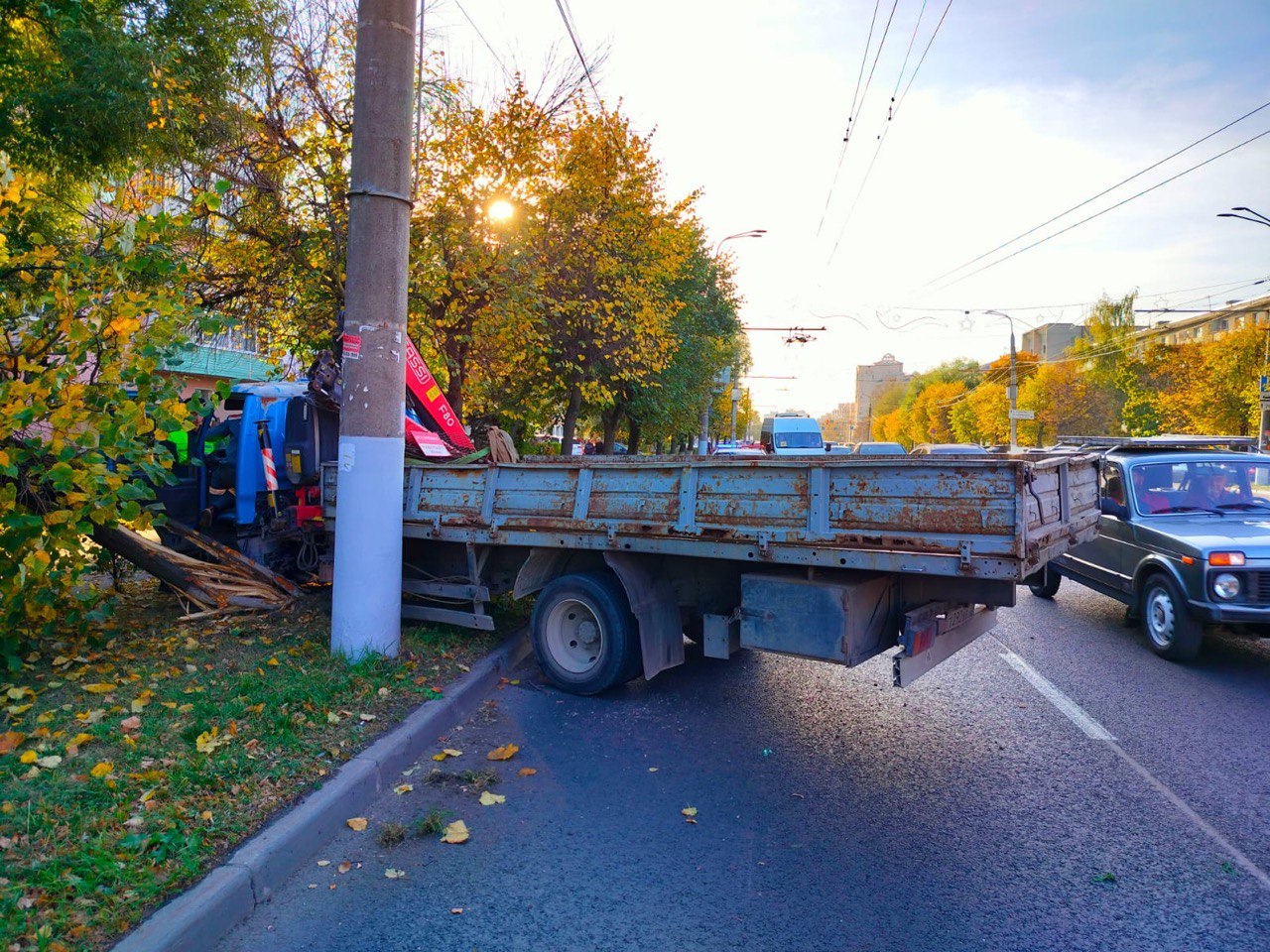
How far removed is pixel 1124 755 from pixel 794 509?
8.18ft

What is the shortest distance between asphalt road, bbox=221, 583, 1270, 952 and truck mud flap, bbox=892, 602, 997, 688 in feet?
1.89

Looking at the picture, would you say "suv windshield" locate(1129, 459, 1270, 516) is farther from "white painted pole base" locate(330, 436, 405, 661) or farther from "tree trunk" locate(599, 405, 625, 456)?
"tree trunk" locate(599, 405, 625, 456)

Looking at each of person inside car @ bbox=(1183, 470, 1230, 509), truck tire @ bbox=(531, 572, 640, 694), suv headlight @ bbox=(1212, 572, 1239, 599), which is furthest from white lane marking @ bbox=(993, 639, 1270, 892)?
truck tire @ bbox=(531, 572, 640, 694)

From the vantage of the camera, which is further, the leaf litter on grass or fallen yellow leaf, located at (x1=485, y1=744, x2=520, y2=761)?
fallen yellow leaf, located at (x1=485, y1=744, x2=520, y2=761)

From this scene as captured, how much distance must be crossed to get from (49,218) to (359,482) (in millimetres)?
5126

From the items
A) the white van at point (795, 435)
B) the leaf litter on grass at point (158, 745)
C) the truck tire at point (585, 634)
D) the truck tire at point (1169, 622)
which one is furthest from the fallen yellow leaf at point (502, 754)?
the white van at point (795, 435)

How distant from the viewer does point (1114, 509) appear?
8141mm

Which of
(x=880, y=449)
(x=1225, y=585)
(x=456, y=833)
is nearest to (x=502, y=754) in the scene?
(x=456, y=833)

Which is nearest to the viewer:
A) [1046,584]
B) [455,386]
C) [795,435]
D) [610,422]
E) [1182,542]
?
[1182,542]

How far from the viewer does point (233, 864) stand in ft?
11.0

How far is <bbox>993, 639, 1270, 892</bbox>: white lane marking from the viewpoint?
148 inches

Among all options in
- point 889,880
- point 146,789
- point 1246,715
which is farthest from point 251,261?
point 1246,715

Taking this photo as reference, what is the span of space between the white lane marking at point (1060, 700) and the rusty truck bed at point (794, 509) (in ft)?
4.10

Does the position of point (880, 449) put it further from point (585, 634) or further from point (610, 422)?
point (585, 634)
